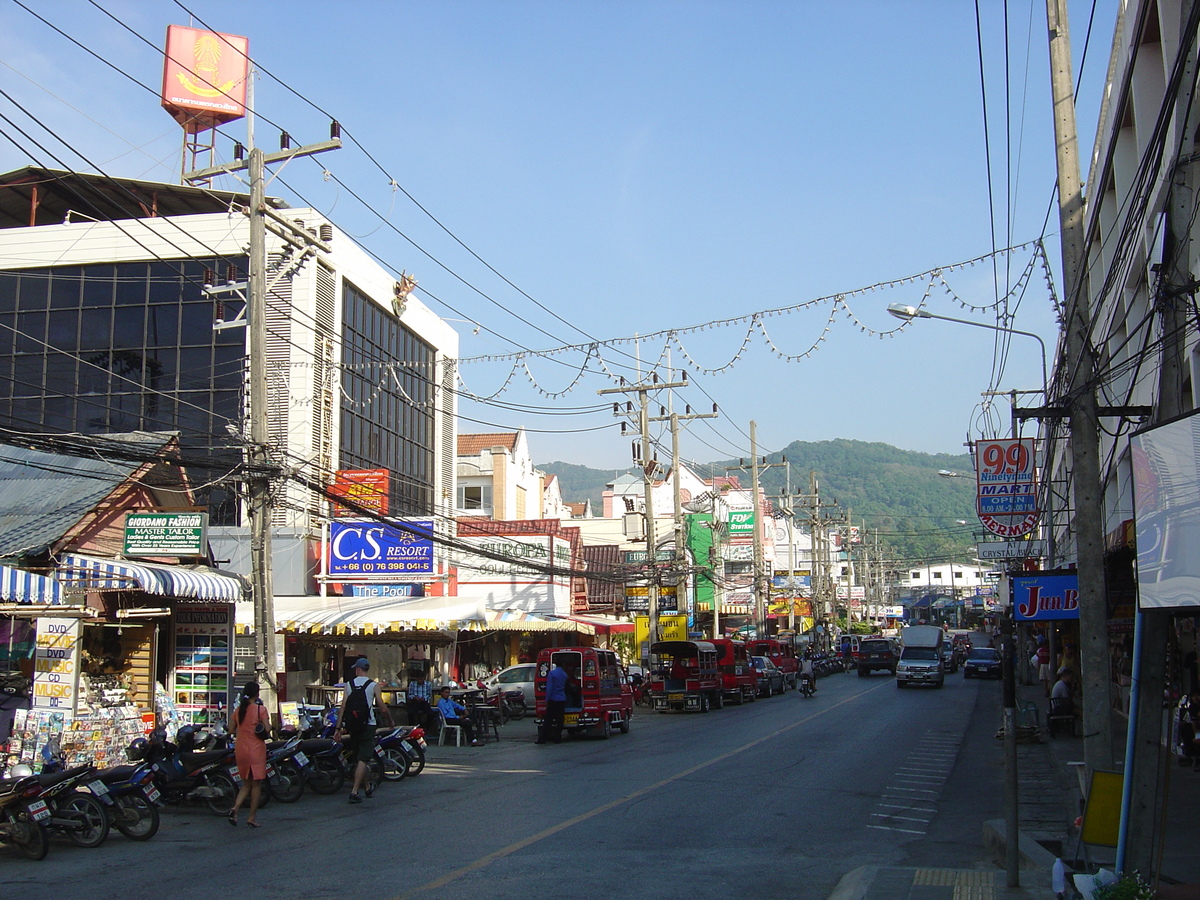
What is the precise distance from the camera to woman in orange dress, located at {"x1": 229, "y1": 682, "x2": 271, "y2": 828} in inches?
481

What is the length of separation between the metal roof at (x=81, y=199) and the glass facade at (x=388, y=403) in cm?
578

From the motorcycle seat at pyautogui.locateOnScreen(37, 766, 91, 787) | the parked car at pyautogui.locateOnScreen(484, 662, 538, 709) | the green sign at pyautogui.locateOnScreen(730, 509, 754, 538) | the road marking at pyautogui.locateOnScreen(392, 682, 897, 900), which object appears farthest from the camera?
the green sign at pyautogui.locateOnScreen(730, 509, 754, 538)

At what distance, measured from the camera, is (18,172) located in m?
36.8

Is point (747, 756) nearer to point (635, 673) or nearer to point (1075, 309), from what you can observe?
point (1075, 309)

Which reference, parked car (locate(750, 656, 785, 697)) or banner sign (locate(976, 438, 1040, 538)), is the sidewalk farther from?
parked car (locate(750, 656, 785, 697))

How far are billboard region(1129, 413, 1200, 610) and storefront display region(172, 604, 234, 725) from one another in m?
18.8

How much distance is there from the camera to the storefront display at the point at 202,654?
21.9m

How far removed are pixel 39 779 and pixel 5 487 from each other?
40.1 ft

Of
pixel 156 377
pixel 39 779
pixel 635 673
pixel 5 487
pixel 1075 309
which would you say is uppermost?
pixel 156 377

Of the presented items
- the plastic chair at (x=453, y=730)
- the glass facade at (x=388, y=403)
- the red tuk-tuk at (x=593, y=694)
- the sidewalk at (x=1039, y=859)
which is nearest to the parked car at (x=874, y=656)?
the glass facade at (x=388, y=403)

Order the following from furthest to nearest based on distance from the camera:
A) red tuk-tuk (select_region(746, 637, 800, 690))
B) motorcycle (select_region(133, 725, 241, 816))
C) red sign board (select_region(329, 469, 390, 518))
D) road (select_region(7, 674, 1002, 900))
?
red tuk-tuk (select_region(746, 637, 800, 690)) → red sign board (select_region(329, 469, 390, 518)) → motorcycle (select_region(133, 725, 241, 816)) → road (select_region(7, 674, 1002, 900))

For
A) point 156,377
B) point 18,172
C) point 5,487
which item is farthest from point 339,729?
point 18,172

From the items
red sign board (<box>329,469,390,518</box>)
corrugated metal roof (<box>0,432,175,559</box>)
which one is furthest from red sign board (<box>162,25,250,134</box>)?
corrugated metal roof (<box>0,432,175,559</box>)

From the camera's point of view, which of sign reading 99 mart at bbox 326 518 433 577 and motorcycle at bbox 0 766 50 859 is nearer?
motorcycle at bbox 0 766 50 859
